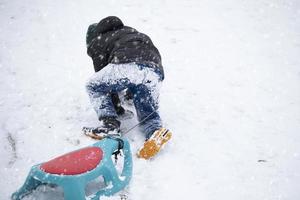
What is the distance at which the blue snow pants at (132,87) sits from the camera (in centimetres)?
297

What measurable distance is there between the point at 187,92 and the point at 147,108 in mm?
1221

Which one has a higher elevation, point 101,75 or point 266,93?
point 101,75

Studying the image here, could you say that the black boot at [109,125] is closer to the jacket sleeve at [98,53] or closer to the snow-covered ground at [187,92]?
the snow-covered ground at [187,92]

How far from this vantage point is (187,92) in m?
4.19

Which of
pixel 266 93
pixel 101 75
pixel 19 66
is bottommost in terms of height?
pixel 266 93

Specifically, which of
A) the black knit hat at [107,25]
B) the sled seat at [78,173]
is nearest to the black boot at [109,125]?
the sled seat at [78,173]

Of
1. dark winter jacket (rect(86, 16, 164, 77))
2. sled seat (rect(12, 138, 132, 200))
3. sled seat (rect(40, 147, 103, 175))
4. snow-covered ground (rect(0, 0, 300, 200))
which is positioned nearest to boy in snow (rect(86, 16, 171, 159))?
dark winter jacket (rect(86, 16, 164, 77))

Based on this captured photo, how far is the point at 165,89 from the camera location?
4.25 meters

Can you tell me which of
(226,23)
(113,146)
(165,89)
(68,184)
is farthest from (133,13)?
(68,184)

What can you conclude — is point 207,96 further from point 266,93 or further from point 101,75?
point 101,75

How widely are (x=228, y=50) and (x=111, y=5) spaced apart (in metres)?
2.79

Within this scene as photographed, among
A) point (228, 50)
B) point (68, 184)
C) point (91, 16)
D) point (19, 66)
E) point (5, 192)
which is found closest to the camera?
point (68, 184)

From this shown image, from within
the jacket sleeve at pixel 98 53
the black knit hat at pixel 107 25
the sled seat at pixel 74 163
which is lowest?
the sled seat at pixel 74 163

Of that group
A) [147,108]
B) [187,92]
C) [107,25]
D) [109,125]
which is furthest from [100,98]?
[187,92]
